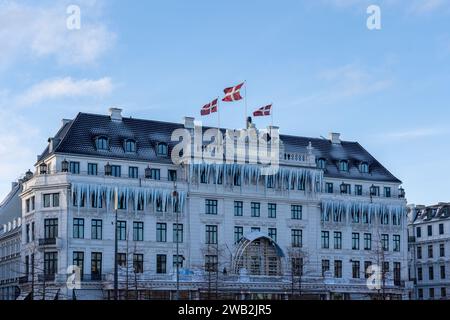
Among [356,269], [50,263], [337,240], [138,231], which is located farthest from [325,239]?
[50,263]

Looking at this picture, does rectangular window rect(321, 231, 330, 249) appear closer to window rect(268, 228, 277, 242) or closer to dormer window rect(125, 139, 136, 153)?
window rect(268, 228, 277, 242)

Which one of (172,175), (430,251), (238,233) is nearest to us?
(172,175)

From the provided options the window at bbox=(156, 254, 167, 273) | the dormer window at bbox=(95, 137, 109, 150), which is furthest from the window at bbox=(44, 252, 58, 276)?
the dormer window at bbox=(95, 137, 109, 150)

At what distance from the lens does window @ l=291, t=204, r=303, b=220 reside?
10444cm

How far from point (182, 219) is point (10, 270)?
89.6ft

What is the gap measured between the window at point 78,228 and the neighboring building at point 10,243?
50.5 feet

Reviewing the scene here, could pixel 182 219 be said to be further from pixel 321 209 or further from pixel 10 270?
pixel 10 270

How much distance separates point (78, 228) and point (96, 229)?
81.2 inches

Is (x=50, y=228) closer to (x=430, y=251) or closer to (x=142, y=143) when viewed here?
(x=142, y=143)

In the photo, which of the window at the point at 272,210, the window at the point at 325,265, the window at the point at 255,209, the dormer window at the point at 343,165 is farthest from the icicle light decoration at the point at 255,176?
the window at the point at 325,265

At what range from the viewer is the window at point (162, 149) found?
99688 millimetres

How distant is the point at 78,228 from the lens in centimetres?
9138

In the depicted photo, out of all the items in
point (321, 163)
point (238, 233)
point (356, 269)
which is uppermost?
point (321, 163)
